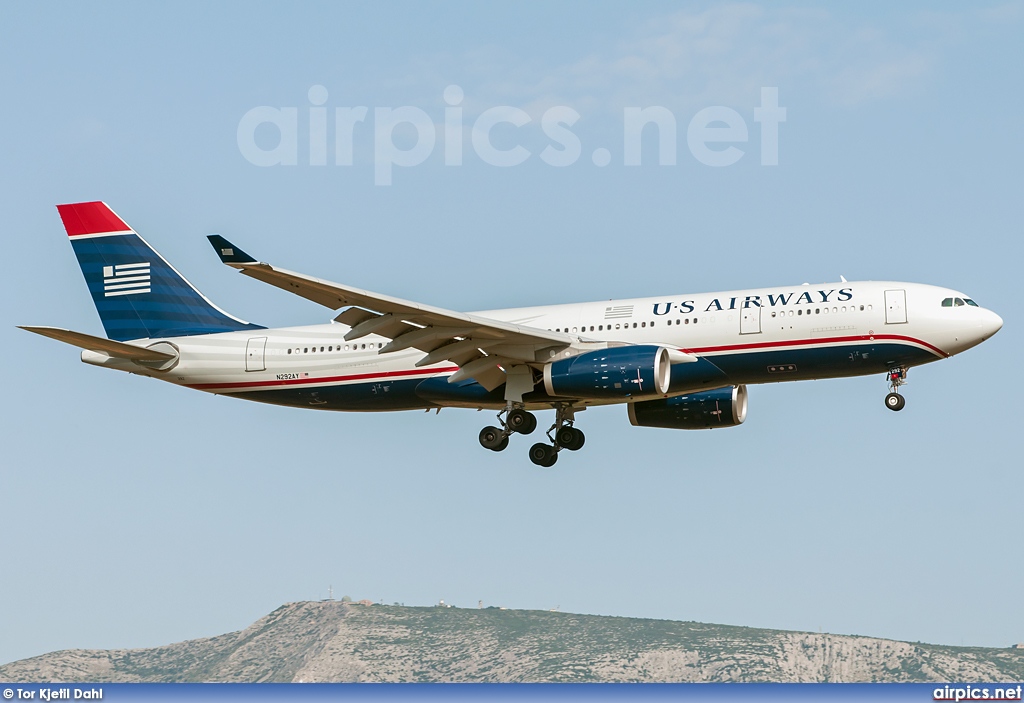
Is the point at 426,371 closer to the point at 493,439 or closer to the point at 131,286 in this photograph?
the point at 493,439

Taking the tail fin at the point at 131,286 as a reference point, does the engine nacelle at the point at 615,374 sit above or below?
below

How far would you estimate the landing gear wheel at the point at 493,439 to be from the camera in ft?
137

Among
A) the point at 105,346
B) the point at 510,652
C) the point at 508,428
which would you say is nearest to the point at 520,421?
the point at 508,428

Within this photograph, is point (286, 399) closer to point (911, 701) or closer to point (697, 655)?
point (911, 701)

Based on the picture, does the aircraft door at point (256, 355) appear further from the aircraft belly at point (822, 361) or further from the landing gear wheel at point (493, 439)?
the aircraft belly at point (822, 361)

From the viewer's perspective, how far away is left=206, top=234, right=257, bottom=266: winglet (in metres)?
33.2

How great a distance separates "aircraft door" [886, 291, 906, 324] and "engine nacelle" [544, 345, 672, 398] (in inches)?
236

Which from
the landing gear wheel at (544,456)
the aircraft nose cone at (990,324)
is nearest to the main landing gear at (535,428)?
the landing gear wheel at (544,456)

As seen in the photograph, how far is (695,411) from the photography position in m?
42.7

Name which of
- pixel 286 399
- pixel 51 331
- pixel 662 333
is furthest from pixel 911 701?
pixel 51 331

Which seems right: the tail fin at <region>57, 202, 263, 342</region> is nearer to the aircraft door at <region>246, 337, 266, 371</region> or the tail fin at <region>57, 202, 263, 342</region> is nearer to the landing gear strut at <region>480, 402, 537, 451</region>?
the aircraft door at <region>246, 337, 266, 371</region>

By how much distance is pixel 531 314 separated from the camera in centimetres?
4134

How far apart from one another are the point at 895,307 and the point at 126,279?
24935mm

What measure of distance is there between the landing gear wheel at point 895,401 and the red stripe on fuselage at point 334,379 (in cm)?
1234
